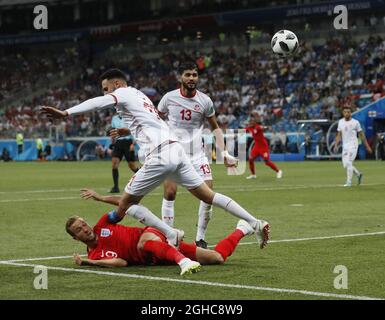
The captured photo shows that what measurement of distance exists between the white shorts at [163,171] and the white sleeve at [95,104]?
776 millimetres

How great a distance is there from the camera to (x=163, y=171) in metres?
9.59

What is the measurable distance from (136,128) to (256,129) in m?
20.7

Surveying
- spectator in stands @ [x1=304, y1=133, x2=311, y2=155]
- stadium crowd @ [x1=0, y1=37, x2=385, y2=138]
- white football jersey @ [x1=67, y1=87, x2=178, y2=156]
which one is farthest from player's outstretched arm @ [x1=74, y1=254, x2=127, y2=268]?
spectator in stands @ [x1=304, y1=133, x2=311, y2=155]

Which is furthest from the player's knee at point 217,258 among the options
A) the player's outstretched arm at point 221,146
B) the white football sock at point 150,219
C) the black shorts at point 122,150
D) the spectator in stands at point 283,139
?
the spectator in stands at point 283,139

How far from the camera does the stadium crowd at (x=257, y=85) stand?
5075 centimetres

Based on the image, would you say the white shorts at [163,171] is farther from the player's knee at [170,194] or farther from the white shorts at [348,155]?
the white shorts at [348,155]

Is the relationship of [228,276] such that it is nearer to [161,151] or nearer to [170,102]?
[161,151]

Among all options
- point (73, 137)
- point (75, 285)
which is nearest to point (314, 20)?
point (73, 137)

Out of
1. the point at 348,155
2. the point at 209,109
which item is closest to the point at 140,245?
the point at 209,109

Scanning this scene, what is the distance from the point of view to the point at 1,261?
33.4ft

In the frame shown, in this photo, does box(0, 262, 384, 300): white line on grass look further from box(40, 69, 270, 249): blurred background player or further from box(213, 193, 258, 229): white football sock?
box(213, 193, 258, 229): white football sock

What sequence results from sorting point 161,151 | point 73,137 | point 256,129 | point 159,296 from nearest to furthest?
point 159,296 < point 161,151 < point 256,129 < point 73,137

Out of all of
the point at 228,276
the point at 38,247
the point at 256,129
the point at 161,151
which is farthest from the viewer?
the point at 256,129
